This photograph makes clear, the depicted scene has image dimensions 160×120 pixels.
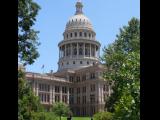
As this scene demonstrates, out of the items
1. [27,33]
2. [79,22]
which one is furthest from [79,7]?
[27,33]

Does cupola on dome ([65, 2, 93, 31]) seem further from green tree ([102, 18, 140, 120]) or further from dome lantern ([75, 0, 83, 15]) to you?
green tree ([102, 18, 140, 120])

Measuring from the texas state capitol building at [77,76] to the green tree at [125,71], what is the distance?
55.8m

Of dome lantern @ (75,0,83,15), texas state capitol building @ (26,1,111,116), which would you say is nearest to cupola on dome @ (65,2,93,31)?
texas state capitol building @ (26,1,111,116)

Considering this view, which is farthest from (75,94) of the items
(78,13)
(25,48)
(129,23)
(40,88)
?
(25,48)

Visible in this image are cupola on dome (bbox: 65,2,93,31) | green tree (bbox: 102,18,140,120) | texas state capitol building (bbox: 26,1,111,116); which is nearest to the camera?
green tree (bbox: 102,18,140,120)

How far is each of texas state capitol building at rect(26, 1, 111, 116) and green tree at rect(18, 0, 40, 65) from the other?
75.2 meters

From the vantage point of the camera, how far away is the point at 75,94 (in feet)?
Result: 373

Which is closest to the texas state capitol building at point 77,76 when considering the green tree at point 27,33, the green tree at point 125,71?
the green tree at point 125,71

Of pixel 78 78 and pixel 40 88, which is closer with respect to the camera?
pixel 40 88

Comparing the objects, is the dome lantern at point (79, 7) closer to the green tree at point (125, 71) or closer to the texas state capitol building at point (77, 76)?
the texas state capitol building at point (77, 76)

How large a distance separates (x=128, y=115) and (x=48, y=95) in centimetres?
9173

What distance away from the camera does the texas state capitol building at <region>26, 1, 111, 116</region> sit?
4131 inches
